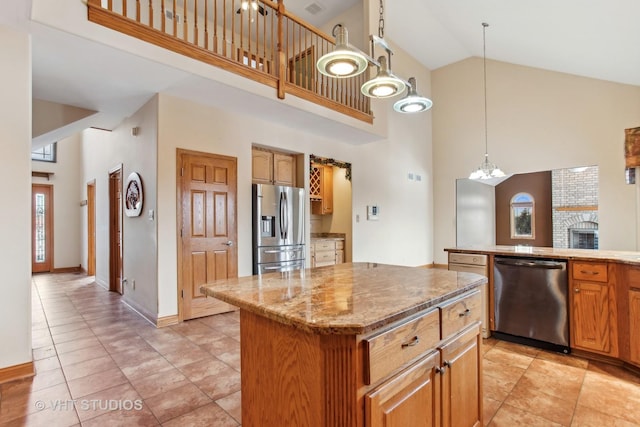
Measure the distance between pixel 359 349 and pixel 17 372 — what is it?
2811 millimetres

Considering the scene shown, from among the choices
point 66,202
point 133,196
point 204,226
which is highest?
point 66,202

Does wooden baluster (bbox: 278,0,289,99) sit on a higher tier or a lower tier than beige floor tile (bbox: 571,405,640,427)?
higher

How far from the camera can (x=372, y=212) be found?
6.01 metres

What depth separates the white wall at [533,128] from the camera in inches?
191

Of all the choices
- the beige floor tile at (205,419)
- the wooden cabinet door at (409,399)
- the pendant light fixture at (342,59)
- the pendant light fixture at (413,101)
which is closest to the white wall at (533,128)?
the pendant light fixture at (413,101)

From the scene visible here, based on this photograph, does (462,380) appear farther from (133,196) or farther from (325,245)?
(133,196)

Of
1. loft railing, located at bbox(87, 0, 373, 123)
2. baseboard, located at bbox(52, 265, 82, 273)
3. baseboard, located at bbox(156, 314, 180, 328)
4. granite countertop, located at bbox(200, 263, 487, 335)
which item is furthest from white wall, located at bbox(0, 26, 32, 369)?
baseboard, located at bbox(52, 265, 82, 273)

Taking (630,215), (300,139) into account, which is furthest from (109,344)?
(630,215)

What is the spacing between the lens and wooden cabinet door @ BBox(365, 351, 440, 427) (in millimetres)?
1033

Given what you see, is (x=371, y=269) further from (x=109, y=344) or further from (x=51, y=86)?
(x=51, y=86)

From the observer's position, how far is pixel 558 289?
2.76 metres

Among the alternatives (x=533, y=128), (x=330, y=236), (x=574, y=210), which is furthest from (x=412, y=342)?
(x=574, y=210)

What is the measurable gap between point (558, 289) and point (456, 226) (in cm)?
441

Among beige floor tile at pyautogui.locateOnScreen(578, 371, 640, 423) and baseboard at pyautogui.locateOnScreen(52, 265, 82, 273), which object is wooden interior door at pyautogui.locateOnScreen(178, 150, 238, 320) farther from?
baseboard at pyautogui.locateOnScreen(52, 265, 82, 273)
